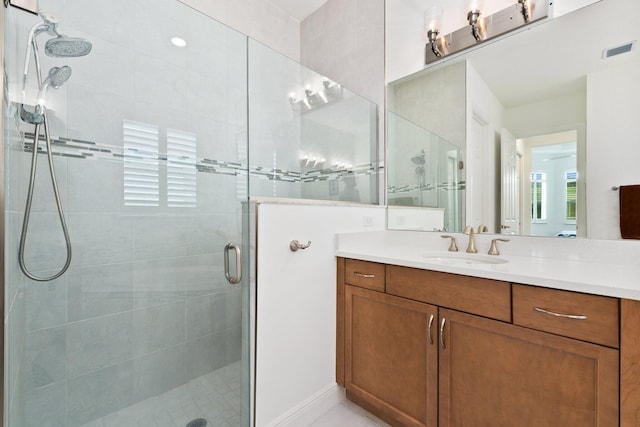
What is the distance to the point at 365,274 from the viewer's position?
1.59 m

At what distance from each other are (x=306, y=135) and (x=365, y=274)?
1041mm

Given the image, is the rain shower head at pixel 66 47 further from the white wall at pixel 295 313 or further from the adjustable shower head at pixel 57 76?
the white wall at pixel 295 313

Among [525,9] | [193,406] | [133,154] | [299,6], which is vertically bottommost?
[193,406]

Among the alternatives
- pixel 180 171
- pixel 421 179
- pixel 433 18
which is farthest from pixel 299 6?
pixel 180 171

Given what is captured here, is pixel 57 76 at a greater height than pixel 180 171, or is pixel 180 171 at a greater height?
pixel 57 76

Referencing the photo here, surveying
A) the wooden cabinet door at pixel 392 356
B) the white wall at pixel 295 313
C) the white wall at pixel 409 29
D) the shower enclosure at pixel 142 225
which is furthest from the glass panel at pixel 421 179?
the shower enclosure at pixel 142 225

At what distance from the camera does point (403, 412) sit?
140 cm

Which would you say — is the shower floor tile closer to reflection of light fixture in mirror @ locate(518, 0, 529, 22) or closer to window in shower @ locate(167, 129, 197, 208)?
window in shower @ locate(167, 129, 197, 208)

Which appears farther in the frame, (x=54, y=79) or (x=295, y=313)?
(x=295, y=313)

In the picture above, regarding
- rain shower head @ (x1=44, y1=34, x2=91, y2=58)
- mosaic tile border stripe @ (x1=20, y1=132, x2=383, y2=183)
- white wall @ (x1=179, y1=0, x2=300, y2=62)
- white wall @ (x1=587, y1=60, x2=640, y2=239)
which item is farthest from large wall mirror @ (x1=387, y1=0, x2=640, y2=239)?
rain shower head @ (x1=44, y1=34, x2=91, y2=58)

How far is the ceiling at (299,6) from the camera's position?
2.54 metres

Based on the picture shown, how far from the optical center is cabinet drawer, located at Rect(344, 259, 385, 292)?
4.99ft

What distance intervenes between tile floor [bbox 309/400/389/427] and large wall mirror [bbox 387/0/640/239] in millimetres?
1173

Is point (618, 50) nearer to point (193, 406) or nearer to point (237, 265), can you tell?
point (237, 265)
